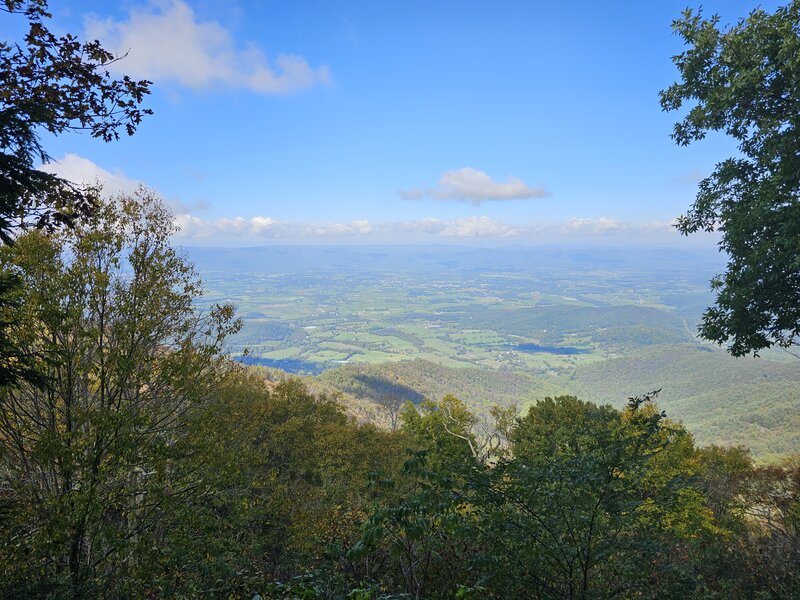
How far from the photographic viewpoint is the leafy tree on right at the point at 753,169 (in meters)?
7.22

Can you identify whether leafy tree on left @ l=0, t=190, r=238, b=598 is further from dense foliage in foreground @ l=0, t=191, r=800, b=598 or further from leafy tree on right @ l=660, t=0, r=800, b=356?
leafy tree on right @ l=660, t=0, r=800, b=356

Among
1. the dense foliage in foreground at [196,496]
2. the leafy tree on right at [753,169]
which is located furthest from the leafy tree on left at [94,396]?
the leafy tree on right at [753,169]

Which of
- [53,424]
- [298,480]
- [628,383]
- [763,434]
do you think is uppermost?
[53,424]

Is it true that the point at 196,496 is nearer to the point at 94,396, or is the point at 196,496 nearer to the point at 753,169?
the point at 94,396

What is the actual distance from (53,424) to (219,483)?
3.06 meters

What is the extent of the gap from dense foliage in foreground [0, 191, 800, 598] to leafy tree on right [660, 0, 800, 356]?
9.75ft

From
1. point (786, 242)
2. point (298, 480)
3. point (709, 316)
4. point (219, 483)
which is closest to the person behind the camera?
point (786, 242)

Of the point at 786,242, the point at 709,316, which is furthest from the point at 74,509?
the point at 709,316

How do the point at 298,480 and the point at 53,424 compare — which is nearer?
the point at 53,424

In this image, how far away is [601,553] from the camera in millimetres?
4832

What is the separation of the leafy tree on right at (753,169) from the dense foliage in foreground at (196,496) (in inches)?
117

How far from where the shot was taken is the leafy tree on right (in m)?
7.22

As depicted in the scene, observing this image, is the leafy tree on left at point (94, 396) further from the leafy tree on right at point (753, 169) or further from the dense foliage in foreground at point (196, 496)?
the leafy tree on right at point (753, 169)

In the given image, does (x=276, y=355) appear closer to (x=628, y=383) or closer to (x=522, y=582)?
(x=628, y=383)
